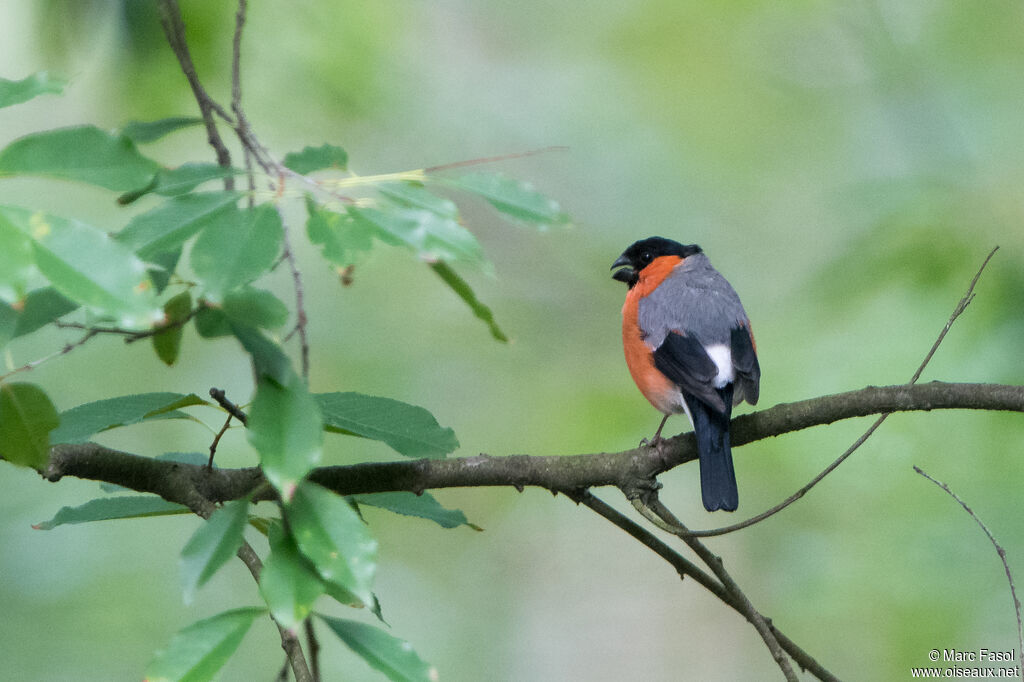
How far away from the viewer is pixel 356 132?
541cm

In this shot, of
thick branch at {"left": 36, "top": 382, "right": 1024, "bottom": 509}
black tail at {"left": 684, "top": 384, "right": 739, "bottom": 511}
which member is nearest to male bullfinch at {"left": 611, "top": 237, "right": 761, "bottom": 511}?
black tail at {"left": 684, "top": 384, "right": 739, "bottom": 511}

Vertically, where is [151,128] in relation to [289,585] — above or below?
above

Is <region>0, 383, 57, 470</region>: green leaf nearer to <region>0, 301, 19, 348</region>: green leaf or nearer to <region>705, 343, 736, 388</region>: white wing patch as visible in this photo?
<region>0, 301, 19, 348</region>: green leaf

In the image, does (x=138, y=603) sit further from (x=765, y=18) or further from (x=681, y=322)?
(x=765, y=18)

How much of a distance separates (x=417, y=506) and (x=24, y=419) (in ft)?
2.51

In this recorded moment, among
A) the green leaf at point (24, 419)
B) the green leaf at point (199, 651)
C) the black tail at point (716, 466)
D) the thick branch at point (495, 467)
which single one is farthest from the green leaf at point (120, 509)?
the black tail at point (716, 466)

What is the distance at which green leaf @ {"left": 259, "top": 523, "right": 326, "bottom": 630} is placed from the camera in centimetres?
92

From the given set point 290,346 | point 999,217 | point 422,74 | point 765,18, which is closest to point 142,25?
point 290,346

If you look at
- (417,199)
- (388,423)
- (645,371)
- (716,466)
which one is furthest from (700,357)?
(417,199)

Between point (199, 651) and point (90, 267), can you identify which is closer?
point (90, 267)

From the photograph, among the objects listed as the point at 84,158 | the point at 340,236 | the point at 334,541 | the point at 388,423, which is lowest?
the point at 334,541

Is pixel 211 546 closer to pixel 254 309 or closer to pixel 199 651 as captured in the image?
pixel 199 651

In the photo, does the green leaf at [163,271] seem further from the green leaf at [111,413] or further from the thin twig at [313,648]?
the thin twig at [313,648]

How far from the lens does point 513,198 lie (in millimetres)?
1030
